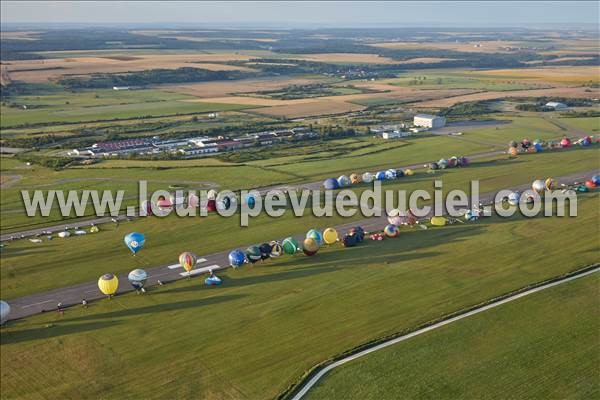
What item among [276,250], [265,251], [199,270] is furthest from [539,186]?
[199,270]

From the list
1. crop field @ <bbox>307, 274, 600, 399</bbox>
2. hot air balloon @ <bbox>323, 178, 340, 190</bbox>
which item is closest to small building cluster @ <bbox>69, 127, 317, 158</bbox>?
hot air balloon @ <bbox>323, 178, 340, 190</bbox>

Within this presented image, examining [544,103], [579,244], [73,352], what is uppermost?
[544,103]

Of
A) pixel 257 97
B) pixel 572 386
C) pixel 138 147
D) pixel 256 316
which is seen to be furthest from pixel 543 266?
pixel 257 97

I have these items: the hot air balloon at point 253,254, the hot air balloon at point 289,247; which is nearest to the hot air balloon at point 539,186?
the hot air balloon at point 289,247

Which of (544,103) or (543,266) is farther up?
(544,103)

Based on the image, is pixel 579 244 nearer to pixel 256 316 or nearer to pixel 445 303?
pixel 445 303

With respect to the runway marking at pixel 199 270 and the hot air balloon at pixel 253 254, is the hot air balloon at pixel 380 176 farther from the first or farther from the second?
the runway marking at pixel 199 270

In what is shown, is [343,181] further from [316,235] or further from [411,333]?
[411,333]
